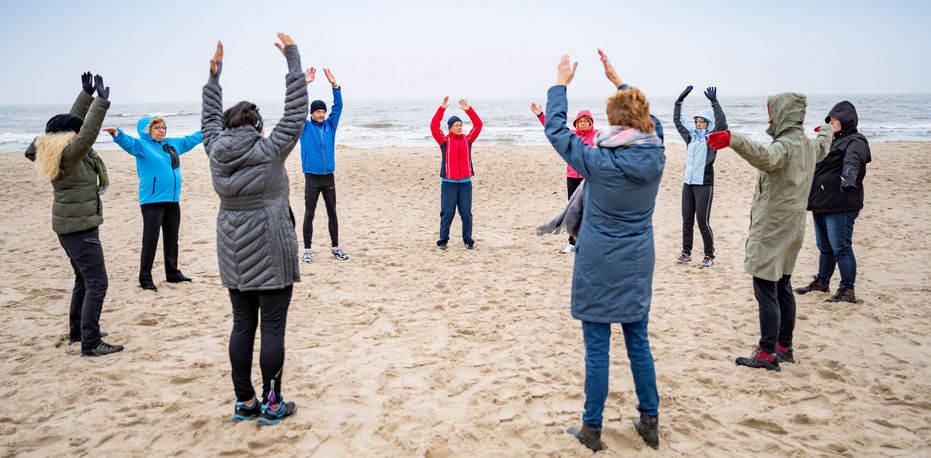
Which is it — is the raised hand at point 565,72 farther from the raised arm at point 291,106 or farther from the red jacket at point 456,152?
the red jacket at point 456,152

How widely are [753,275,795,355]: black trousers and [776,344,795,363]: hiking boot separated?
28 millimetres

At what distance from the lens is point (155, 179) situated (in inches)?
227

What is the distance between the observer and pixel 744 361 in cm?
419

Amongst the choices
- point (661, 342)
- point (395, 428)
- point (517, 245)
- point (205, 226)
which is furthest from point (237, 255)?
point (205, 226)

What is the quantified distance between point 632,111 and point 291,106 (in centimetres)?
182

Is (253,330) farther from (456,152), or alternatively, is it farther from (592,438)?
(456,152)

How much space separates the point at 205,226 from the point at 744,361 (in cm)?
825

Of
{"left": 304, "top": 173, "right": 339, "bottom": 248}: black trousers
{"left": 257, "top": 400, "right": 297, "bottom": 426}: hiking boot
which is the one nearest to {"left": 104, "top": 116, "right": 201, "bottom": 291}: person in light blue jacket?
{"left": 304, "top": 173, "right": 339, "bottom": 248}: black trousers

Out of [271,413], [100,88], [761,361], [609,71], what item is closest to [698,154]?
[761,361]

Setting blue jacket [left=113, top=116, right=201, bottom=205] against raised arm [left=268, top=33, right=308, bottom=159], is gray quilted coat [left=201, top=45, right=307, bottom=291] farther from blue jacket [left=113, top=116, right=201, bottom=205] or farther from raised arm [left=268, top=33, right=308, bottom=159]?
blue jacket [left=113, top=116, right=201, bottom=205]

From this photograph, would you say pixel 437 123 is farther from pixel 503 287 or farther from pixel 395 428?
pixel 395 428

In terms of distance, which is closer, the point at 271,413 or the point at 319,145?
the point at 271,413

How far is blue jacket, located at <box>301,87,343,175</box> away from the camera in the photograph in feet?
22.3

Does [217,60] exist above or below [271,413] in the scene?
above
